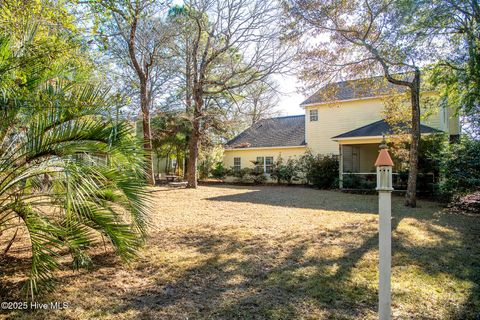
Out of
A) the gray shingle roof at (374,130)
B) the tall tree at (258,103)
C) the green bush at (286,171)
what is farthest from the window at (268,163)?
the gray shingle roof at (374,130)

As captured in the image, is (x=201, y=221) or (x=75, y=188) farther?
(x=201, y=221)

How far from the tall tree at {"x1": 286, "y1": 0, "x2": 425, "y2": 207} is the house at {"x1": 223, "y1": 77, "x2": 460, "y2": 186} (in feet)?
2.87

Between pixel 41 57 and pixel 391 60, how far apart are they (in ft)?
34.5

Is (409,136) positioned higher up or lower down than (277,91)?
lower down

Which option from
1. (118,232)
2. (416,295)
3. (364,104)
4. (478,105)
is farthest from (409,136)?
(118,232)

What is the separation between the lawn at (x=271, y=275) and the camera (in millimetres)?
3553

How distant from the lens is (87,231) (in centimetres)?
393

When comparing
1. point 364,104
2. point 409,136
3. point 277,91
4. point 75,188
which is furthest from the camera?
point 364,104

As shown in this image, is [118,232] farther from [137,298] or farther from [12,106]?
[12,106]

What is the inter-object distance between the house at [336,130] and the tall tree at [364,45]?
88 cm

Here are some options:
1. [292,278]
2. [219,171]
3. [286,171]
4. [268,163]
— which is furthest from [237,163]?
[292,278]

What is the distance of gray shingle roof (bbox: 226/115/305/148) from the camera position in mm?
23120

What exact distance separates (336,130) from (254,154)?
650 cm

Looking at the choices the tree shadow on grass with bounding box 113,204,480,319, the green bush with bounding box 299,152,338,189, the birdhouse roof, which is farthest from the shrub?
the birdhouse roof
